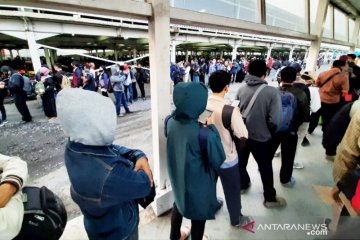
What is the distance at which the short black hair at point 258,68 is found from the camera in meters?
1.99

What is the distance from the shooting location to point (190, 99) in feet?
4.32

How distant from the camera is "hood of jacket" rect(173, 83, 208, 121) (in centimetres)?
132

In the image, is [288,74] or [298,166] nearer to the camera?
[288,74]

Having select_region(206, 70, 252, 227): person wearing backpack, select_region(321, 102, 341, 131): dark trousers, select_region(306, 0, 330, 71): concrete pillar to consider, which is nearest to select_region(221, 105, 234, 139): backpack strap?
select_region(206, 70, 252, 227): person wearing backpack

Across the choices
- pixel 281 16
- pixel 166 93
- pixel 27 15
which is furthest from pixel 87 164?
pixel 27 15

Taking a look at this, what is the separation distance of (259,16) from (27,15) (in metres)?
8.92

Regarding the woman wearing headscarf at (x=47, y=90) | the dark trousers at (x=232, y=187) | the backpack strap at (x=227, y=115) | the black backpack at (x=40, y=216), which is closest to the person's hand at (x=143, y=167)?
the black backpack at (x=40, y=216)

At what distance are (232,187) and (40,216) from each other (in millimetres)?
1498

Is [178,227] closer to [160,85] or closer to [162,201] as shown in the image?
[162,201]

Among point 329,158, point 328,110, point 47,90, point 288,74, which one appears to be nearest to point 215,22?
point 288,74

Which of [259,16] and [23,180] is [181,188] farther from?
[259,16]

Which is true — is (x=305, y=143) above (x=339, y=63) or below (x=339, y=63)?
below

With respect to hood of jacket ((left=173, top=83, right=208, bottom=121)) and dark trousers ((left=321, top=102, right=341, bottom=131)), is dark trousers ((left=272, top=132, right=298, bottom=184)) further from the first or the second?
dark trousers ((left=321, top=102, right=341, bottom=131))

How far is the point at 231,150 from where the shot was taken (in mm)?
1846
